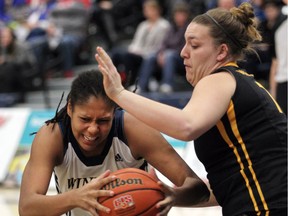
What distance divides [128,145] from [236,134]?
70 cm

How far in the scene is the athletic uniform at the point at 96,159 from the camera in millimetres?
3482

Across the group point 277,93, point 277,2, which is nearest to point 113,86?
point 277,93

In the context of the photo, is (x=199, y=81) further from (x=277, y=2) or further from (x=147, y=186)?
(x=277, y=2)

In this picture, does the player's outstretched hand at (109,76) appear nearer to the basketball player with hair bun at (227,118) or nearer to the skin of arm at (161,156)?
the basketball player with hair bun at (227,118)

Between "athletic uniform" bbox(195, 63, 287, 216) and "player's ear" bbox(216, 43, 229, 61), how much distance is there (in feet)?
0.21

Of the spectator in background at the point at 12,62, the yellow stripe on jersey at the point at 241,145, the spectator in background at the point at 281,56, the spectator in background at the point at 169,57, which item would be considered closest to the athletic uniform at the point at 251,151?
the yellow stripe on jersey at the point at 241,145

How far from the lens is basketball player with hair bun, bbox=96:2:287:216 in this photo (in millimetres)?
2818

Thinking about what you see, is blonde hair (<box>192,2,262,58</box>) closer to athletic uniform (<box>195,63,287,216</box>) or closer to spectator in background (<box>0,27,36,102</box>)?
athletic uniform (<box>195,63,287,216</box>)

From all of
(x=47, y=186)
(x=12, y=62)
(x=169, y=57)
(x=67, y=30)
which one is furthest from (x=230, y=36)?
(x=67, y=30)

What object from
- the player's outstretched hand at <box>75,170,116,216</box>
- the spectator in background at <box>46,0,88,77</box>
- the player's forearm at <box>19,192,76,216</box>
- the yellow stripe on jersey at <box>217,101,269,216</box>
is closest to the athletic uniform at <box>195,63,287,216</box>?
the yellow stripe on jersey at <box>217,101,269,216</box>

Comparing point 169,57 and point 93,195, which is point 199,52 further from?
point 169,57

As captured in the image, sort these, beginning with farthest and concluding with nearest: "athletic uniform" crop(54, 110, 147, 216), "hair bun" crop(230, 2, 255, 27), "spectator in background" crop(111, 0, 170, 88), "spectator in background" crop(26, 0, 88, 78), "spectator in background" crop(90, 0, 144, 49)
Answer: "spectator in background" crop(90, 0, 144, 49)
"spectator in background" crop(26, 0, 88, 78)
"spectator in background" crop(111, 0, 170, 88)
"athletic uniform" crop(54, 110, 147, 216)
"hair bun" crop(230, 2, 255, 27)

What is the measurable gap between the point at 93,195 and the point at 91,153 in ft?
1.59

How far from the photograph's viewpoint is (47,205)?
321 cm
